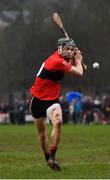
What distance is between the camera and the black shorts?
39.8 ft

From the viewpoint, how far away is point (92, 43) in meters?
57.9

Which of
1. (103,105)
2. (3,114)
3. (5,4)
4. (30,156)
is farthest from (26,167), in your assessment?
(5,4)

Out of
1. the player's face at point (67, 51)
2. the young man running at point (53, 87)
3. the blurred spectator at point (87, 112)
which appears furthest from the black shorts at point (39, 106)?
the blurred spectator at point (87, 112)

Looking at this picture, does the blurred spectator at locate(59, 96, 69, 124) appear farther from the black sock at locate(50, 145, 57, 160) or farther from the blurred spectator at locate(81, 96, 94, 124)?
the black sock at locate(50, 145, 57, 160)

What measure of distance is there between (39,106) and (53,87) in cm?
44

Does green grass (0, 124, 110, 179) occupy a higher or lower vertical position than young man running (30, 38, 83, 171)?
lower

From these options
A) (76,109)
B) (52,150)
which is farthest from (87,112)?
(52,150)

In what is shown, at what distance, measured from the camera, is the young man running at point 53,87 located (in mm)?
11781

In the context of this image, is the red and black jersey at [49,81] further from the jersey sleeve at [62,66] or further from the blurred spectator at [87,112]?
the blurred spectator at [87,112]

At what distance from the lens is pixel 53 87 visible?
475 inches

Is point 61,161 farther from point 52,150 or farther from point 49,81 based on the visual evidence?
point 49,81

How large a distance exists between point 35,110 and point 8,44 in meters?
50.1

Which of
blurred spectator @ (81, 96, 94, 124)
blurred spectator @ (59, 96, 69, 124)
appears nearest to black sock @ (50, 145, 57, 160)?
blurred spectator @ (59, 96, 69, 124)

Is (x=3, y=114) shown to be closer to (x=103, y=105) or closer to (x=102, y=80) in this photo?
(x=103, y=105)
